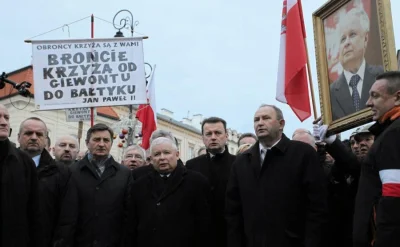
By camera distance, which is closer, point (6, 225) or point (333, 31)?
point (6, 225)

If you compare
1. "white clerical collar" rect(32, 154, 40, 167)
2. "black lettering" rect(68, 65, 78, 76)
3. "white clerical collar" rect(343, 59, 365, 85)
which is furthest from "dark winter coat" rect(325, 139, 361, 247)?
"black lettering" rect(68, 65, 78, 76)

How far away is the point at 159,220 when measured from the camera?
5.01 meters

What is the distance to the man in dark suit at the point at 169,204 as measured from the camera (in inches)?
197

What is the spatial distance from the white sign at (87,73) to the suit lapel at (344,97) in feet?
12.3

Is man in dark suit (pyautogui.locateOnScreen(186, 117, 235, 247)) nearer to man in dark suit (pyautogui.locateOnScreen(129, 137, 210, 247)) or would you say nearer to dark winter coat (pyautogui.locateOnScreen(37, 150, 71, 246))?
man in dark suit (pyautogui.locateOnScreen(129, 137, 210, 247))

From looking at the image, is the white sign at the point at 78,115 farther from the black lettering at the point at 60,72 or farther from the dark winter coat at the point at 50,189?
the dark winter coat at the point at 50,189

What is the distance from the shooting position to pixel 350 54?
4.79m

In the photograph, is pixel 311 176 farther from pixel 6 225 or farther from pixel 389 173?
→ pixel 6 225

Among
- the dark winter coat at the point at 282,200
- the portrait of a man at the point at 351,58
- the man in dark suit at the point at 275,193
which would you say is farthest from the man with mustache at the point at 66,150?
the portrait of a man at the point at 351,58

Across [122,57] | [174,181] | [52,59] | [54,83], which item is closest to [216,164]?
[174,181]

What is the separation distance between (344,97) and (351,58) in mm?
397

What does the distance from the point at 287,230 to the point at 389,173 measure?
134 cm

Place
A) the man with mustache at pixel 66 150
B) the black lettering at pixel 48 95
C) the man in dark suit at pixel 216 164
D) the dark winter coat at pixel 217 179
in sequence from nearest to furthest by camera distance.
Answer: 1. the dark winter coat at pixel 217 179
2. the man in dark suit at pixel 216 164
3. the man with mustache at pixel 66 150
4. the black lettering at pixel 48 95

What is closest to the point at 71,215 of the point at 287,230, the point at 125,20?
the point at 287,230
